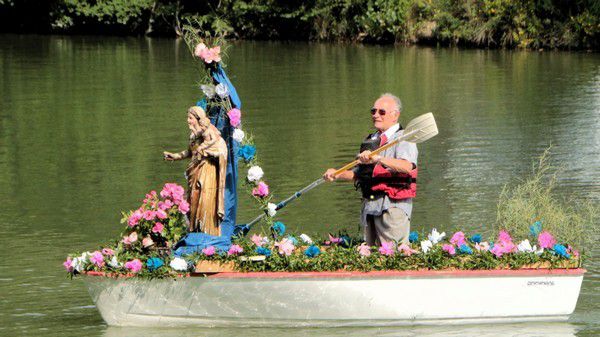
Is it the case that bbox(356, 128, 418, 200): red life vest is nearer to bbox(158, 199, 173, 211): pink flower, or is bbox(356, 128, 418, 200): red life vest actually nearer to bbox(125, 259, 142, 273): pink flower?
bbox(158, 199, 173, 211): pink flower

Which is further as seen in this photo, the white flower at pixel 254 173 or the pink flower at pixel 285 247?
the white flower at pixel 254 173

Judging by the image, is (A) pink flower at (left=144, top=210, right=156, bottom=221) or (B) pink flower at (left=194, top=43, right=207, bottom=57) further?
(A) pink flower at (left=144, top=210, right=156, bottom=221)

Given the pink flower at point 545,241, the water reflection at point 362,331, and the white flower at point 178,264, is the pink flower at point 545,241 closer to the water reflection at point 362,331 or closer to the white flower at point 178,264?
the water reflection at point 362,331

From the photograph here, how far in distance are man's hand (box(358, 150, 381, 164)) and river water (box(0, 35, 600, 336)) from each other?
1566 mm

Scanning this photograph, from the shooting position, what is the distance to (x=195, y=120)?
10031 mm

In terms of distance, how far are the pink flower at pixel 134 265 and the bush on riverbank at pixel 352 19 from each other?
84.8ft

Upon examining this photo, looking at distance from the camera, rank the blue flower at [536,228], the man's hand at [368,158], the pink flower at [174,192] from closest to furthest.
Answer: the man's hand at [368,158], the pink flower at [174,192], the blue flower at [536,228]

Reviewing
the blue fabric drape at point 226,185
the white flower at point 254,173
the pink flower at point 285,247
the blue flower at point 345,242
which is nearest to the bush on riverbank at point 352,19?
the blue flower at point 345,242

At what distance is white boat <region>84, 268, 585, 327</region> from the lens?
9.95m

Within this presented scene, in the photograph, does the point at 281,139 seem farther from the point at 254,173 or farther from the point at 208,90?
the point at 208,90

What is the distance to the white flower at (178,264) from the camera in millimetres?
9836

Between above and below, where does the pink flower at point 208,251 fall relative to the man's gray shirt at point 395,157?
below

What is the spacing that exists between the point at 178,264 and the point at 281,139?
1155 centimetres

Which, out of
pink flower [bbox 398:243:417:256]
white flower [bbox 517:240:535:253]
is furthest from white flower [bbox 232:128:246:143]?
white flower [bbox 517:240:535:253]
